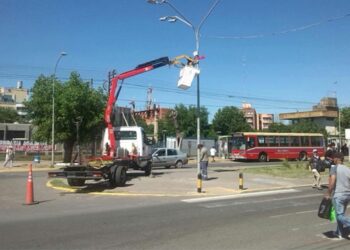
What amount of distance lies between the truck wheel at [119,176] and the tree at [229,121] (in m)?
71.9

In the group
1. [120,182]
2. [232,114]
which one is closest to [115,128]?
[120,182]

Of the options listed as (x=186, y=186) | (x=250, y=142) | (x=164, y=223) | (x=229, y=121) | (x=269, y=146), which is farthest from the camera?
(x=229, y=121)

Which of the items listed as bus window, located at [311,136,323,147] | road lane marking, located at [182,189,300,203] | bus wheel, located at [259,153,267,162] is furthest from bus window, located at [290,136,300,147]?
road lane marking, located at [182,189,300,203]

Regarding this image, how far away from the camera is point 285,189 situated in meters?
21.0

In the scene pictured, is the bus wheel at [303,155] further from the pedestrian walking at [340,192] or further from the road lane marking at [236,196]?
the pedestrian walking at [340,192]

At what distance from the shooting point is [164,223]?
11.2 m

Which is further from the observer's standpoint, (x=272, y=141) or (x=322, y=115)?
(x=322, y=115)

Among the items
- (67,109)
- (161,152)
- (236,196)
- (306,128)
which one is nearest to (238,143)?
(161,152)

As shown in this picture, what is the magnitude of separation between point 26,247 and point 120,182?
11.9 metres

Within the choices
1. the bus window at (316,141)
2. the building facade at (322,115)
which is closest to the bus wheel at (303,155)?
the bus window at (316,141)

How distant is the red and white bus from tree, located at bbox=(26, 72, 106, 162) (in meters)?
14.8

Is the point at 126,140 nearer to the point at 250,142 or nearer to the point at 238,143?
the point at 250,142

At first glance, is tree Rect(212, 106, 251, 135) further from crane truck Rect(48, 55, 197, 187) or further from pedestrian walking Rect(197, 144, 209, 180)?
pedestrian walking Rect(197, 144, 209, 180)

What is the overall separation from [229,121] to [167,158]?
189ft
